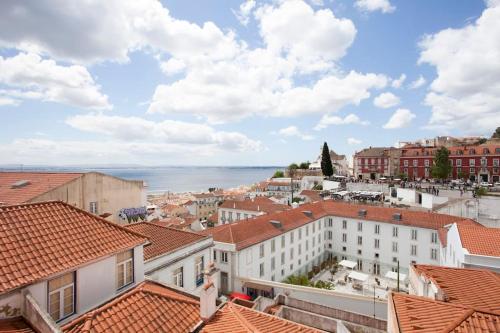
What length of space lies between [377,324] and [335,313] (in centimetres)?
259

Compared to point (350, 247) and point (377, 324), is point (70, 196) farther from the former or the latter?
point (350, 247)

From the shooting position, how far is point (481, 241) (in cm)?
1958

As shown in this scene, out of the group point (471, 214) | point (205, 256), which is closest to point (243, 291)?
point (205, 256)

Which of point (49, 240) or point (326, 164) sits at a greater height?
point (326, 164)

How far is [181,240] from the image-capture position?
58.5ft

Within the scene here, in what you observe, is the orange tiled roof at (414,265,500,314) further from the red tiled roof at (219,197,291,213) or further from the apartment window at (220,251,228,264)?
the red tiled roof at (219,197,291,213)

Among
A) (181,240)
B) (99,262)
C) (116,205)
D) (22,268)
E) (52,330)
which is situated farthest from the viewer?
(116,205)

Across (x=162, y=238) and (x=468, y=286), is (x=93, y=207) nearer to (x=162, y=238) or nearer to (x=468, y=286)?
(x=162, y=238)

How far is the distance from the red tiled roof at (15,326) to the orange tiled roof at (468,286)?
1442 cm

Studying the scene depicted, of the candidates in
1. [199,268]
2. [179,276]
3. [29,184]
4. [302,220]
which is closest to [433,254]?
[302,220]

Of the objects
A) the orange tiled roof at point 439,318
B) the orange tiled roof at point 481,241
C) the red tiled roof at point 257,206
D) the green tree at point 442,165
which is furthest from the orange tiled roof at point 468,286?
the green tree at point 442,165

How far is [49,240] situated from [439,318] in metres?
12.9

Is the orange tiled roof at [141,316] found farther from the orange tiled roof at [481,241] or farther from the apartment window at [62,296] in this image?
the orange tiled roof at [481,241]

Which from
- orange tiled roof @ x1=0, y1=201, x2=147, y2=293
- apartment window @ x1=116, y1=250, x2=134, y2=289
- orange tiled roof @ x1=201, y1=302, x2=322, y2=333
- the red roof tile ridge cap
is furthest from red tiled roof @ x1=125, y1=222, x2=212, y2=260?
orange tiled roof @ x1=201, y1=302, x2=322, y2=333
